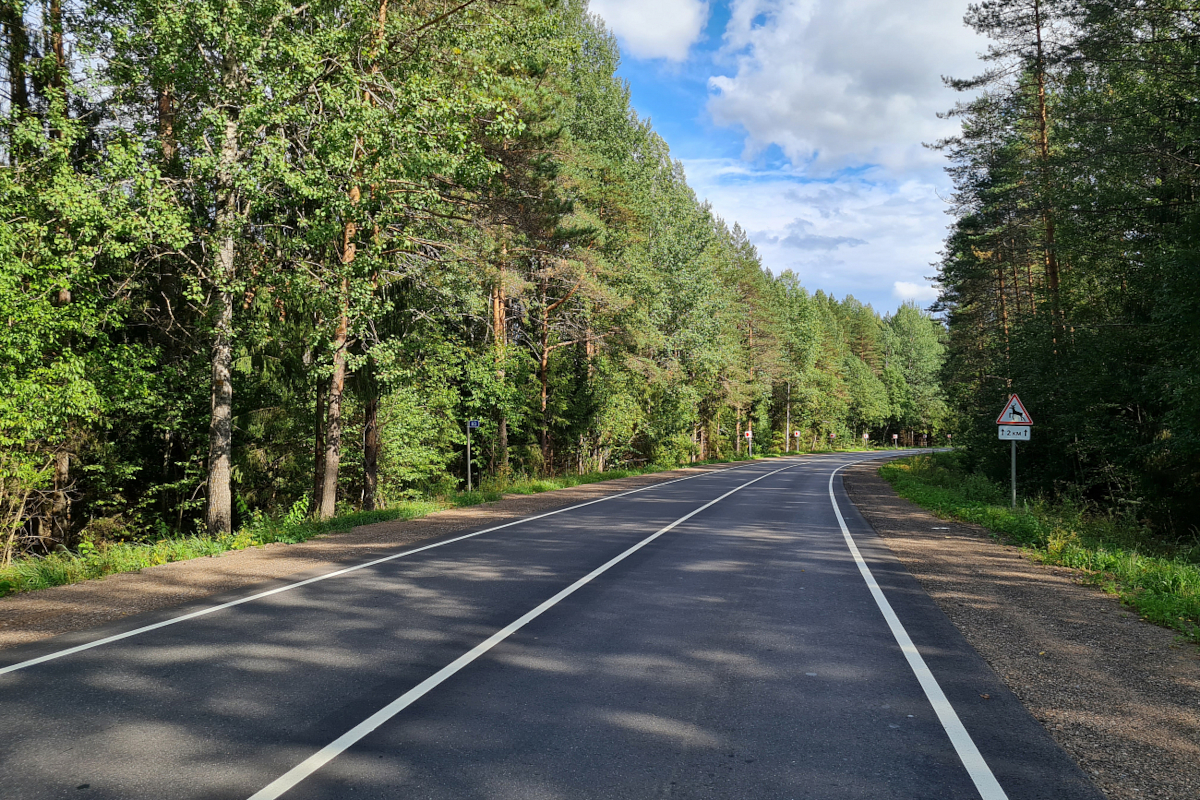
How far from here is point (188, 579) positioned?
8984 millimetres

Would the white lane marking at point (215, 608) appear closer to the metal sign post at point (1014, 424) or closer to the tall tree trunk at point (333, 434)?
the tall tree trunk at point (333, 434)

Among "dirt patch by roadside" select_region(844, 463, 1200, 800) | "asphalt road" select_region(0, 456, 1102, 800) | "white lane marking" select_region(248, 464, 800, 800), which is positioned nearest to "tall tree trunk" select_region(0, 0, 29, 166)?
"asphalt road" select_region(0, 456, 1102, 800)

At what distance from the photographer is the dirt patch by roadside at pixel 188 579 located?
698 centimetres

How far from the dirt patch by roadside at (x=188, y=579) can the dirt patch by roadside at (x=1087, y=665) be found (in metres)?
8.02

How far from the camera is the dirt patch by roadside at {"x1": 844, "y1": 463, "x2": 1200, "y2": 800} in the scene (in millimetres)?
3783

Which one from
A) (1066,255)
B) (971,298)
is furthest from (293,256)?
(971,298)

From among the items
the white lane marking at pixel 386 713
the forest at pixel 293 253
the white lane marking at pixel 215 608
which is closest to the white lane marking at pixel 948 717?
the white lane marking at pixel 386 713

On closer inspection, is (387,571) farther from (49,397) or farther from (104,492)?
(104,492)

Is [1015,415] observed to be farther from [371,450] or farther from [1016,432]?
[371,450]

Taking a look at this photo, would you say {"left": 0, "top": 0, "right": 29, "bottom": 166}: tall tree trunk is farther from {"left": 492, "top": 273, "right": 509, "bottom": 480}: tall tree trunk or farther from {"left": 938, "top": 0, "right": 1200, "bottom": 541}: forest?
{"left": 938, "top": 0, "right": 1200, "bottom": 541}: forest

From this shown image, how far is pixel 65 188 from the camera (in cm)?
1169

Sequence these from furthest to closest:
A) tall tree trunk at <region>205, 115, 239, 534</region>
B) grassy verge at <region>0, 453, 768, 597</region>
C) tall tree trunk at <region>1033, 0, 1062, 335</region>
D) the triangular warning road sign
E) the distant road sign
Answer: tall tree trunk at <region>1033, 0, 1062, 335</region>, the triangular warning road sign, the distant road sign, tall tree trunk at <region>205, 115, 239, 534</region>, grassy verge at <region>0, 453, 768, 597</region>

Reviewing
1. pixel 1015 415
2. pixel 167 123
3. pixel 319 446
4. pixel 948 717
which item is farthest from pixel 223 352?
pixel 1015 415

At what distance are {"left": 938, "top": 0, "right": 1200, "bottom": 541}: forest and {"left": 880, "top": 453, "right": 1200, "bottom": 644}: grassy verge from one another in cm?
204
